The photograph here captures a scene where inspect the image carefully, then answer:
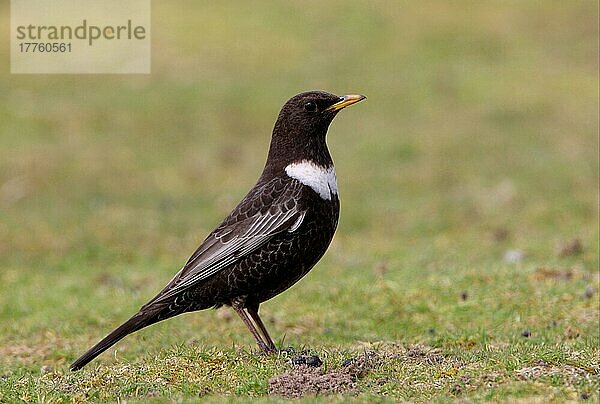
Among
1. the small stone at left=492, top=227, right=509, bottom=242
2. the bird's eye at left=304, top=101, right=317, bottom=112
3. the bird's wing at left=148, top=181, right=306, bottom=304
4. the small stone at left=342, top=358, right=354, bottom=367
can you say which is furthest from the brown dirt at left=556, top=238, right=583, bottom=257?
the small stone at left=342, top=358, right=354, bottom=367

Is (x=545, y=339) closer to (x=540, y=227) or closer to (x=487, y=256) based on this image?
(x=487, y=256)

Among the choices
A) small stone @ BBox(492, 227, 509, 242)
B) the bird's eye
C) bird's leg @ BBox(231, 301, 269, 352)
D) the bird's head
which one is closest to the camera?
bird's leg @ BBox(231, 301, 269, 352)

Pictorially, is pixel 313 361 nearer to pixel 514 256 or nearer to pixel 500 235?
pixel 514 256

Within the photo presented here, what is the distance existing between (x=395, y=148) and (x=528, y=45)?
10901 millimetres

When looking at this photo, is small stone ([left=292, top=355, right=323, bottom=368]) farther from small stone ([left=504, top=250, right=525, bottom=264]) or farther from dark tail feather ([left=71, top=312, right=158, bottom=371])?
small stone ([left=504, top=250, right=525, bottom=264])

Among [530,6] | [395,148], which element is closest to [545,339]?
[395,148]

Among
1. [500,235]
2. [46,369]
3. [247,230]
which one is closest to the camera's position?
[247,230]

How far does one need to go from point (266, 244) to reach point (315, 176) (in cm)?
64

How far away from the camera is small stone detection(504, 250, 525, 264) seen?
11617 millimetres

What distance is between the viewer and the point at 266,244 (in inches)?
277

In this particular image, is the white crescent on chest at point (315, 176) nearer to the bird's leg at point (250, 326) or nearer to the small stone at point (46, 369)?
the bird's leg at point (250, 326)

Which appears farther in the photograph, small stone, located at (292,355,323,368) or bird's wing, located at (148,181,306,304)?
bird's wing, located at (148,181,306,304)

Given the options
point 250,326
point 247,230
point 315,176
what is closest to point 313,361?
point 250,326

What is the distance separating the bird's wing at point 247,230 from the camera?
275 inches
